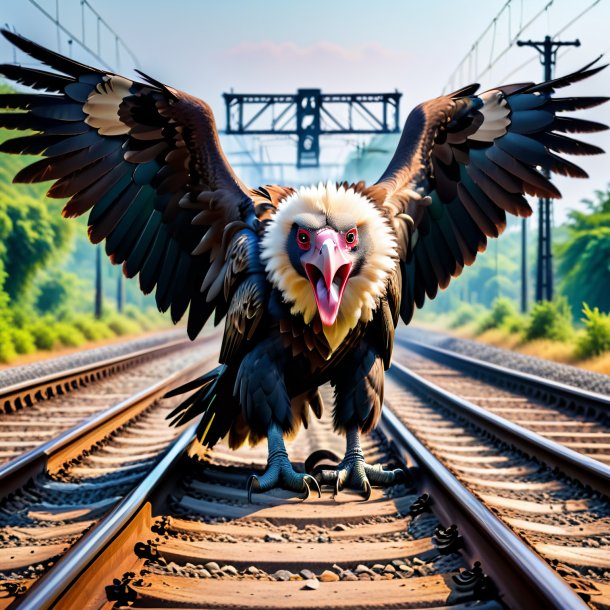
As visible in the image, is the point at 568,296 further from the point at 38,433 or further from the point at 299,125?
the point at 38,433

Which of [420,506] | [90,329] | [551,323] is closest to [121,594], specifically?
[420,506]

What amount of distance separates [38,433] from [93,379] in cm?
457

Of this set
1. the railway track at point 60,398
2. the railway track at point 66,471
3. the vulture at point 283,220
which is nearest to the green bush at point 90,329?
the railway track at point 60,398

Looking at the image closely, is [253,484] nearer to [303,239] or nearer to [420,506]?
[420,506]

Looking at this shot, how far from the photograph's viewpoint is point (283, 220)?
3.76 metres

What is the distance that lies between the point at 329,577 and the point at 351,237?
1.47 m

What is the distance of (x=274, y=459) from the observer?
407 centimetres

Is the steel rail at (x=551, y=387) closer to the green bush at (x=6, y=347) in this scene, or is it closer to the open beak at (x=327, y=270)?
the open beak at (x=327, y=270)

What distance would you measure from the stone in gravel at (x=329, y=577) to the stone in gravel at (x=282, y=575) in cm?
12

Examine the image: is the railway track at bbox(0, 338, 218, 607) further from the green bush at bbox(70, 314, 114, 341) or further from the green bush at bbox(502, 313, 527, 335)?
the green bush at bbox(70, 314, 114, 341)

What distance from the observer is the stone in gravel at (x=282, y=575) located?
2.99 m

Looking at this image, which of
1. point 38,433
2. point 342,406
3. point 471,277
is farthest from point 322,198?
point 471,277

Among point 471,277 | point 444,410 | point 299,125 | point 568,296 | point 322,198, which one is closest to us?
point 322,198

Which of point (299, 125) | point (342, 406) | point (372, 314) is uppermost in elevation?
point (299, 125)
